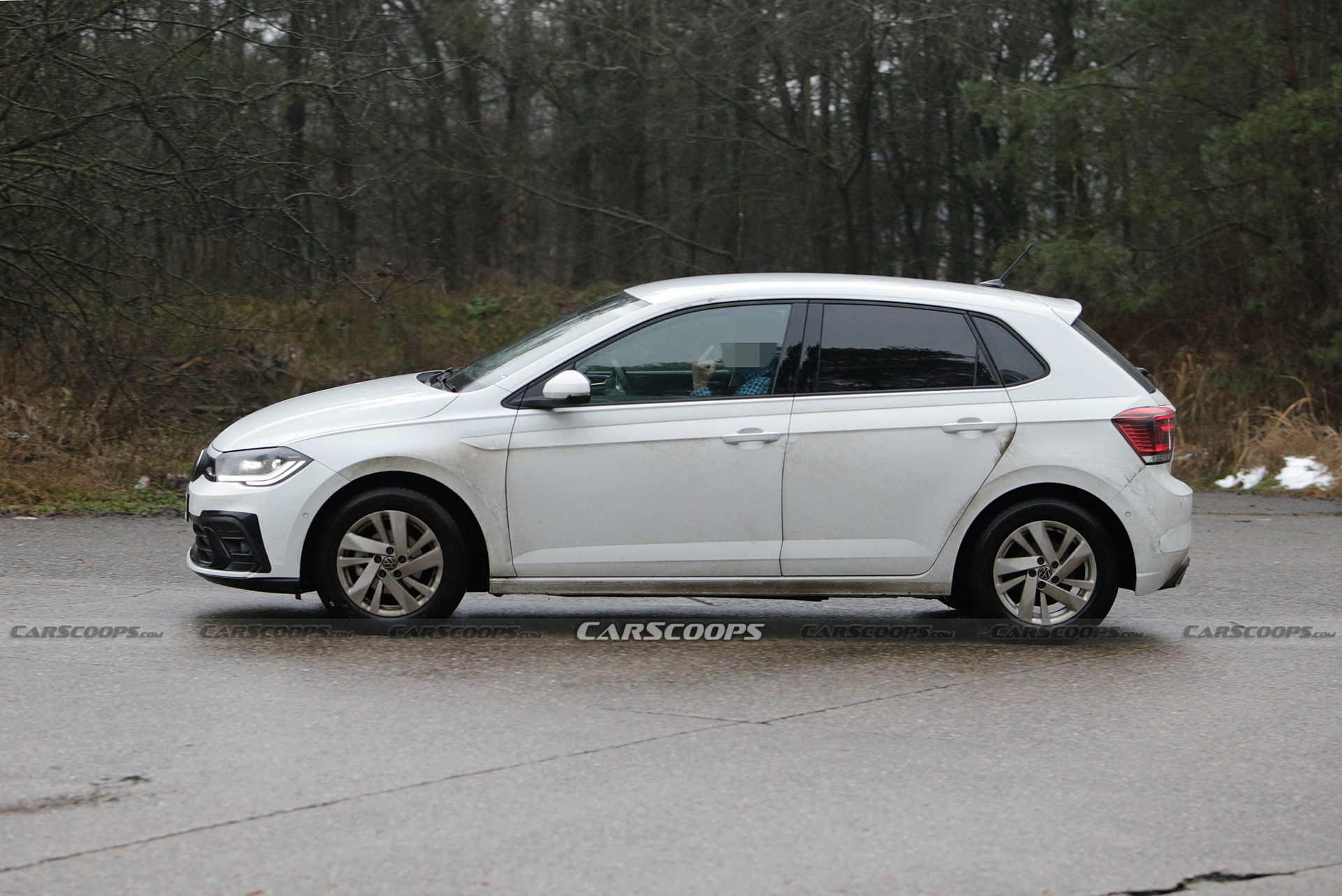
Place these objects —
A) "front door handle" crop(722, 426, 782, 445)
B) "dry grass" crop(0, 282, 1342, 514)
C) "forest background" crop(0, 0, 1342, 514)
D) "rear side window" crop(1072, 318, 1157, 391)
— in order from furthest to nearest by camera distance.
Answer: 1. "forest background" crop(0, 0, 1342, 514)
2. "dry grass" crop(0, 282, 1342, 514)
3. "rear side window" crop(1072, 318, 1157, 391)
4. "front door handle" crop(722, 426, 782, 445)

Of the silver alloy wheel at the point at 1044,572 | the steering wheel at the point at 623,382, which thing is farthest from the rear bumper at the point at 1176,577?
the steering wheel at the point at 623,382

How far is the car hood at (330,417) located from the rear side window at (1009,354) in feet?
8.40

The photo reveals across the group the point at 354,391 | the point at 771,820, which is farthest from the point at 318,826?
the point at 354,391

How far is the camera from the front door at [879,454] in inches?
272

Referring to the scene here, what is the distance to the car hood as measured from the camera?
22.6 feet

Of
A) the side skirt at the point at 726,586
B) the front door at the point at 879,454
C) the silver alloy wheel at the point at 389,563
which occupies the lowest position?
the side skirt at the point at 726,586

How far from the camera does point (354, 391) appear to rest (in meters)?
7.42

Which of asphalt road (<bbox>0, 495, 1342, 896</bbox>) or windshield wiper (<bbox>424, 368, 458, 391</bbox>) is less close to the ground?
windshield wiper (<bbox>424, 368, 458, 391</bbox>)

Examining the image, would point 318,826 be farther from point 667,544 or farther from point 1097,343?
point 1097,343

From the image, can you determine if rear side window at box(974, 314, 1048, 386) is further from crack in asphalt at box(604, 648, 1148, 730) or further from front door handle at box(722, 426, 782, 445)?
crack in asphalt at box(604, 648, 1148, 730)

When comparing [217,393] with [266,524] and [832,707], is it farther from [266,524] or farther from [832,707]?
[832,707]

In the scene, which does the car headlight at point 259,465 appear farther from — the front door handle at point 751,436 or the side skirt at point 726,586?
the front door handle at point 751,436

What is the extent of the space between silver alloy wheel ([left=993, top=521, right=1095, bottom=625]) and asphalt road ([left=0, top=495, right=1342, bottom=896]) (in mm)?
177

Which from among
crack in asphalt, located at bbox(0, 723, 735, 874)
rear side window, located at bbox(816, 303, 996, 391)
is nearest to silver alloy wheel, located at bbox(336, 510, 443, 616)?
crack in asphalt, located at bbox(0, 723, 735, 874)
